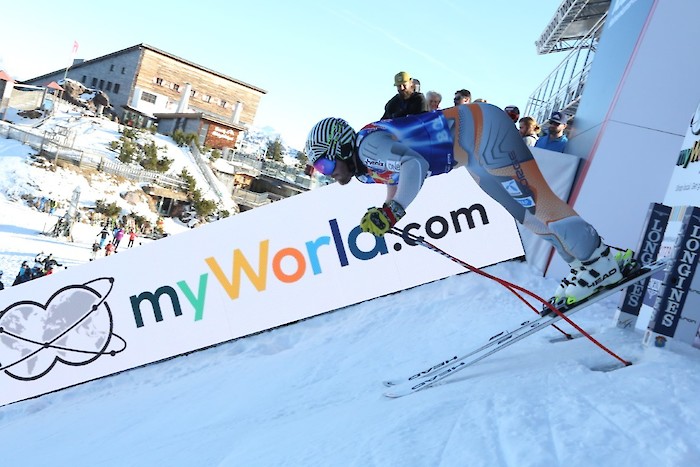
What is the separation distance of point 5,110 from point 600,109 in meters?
39.6

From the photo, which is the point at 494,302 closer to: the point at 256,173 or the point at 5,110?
the point at 256,173

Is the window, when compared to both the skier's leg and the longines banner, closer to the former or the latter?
the longines banner

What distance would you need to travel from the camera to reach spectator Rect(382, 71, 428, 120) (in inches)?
247

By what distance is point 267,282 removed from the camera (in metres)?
7.21

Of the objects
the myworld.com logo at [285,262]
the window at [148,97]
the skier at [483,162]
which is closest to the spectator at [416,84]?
the myworld.com logo at [285,262]

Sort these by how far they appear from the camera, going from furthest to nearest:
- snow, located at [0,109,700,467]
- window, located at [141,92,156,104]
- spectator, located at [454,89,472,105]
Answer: window, located at [141,92,156,104] < spectator, located at [454,89,472,105] < snow, located at [0,109,700,467]

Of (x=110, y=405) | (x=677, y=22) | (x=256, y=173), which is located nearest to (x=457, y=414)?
(x=110, y=405)

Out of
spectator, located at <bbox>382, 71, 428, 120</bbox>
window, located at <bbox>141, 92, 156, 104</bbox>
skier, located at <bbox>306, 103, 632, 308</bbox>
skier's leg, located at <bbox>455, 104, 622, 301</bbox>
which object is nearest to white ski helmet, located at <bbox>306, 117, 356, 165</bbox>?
skier, located at <bbox>306, 103, 632, 308</bbox>

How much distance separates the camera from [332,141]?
3.53 metres

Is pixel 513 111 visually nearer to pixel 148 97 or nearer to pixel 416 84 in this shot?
pixel 416 84

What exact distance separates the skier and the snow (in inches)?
20.7

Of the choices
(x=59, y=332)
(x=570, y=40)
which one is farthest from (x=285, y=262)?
(x=570, y=40)

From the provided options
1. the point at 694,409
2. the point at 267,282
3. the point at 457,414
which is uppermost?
the point at 694,409

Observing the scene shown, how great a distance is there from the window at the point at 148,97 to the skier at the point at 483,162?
4625 centimetres
